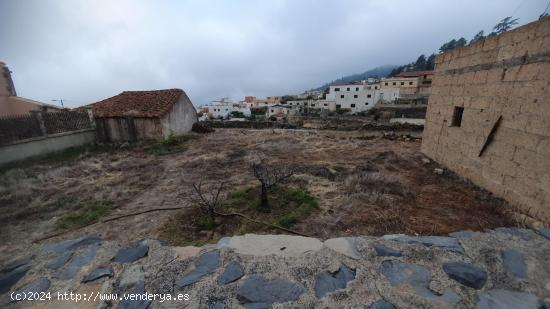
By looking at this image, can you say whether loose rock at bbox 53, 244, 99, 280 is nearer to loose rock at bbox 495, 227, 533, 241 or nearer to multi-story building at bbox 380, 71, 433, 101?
loose rock at bbox 495, 227, 533, 241

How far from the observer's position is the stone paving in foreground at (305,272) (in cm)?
202

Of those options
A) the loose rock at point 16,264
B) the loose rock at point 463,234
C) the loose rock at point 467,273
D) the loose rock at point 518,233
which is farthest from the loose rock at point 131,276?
the loose rock at point 518,233

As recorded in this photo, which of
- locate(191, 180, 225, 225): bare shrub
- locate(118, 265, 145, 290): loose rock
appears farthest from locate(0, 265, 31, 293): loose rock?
locate(191, 180, 225, 225): bare shrub

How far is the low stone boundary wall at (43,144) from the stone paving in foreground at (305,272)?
890 centimetres

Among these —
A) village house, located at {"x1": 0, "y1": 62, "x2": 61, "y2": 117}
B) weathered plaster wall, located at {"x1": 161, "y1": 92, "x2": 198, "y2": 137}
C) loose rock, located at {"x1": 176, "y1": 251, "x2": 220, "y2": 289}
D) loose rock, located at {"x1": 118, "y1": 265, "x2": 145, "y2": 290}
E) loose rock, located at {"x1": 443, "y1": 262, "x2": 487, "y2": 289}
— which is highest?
village house, located at {"x1": 0, "y1": 62, "x2": 61, "y2": 117}

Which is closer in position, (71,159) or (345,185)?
(345,185)

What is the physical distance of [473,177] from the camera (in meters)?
5.11

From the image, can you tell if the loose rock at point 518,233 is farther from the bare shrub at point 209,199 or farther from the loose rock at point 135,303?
the loose rock at point 135,303

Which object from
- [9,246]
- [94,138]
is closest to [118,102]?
[94,138]

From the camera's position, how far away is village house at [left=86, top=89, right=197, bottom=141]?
11.9m

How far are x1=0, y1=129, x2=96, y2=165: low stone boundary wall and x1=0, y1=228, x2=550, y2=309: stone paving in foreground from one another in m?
8.90

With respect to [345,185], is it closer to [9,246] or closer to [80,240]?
[80,240]

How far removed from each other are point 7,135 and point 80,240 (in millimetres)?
9359

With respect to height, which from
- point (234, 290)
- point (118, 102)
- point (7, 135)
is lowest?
point (234, 290)
